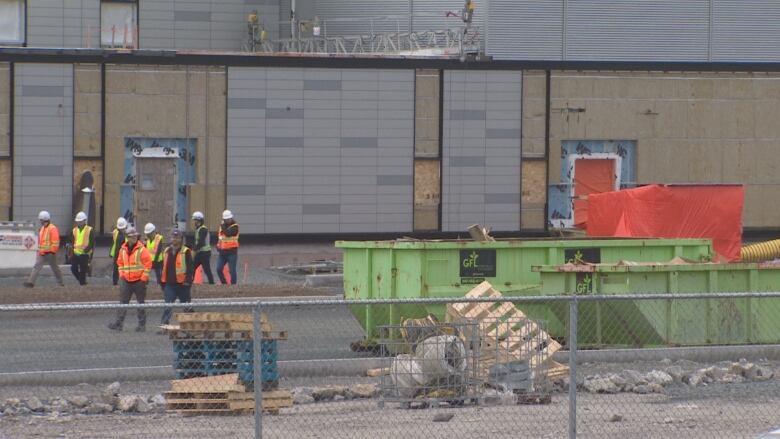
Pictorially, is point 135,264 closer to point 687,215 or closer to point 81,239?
point 81,239

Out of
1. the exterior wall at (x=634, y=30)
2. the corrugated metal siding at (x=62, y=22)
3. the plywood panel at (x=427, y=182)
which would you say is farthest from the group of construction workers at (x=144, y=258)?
the corrugated metal siding at (x=62, y=22)

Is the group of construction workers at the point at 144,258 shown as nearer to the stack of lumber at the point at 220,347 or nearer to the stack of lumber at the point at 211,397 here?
the stack of lumber at the point at 220,347

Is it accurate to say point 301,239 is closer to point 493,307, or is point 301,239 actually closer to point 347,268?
point 347,268

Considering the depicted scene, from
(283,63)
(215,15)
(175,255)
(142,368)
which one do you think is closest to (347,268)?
(175,255)

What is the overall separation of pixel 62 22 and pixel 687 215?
25044 mm

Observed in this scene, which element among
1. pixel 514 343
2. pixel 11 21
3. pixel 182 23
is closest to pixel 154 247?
pixel 514 343

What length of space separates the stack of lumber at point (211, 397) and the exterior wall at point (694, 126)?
2473 centimetres

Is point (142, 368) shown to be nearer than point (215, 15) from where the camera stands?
Yes

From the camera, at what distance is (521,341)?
15.3 metres

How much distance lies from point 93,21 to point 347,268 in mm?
25865

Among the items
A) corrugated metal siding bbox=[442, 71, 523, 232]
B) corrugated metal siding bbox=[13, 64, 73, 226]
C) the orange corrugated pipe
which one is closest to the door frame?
corrugated metal siding bbox=[442, 71, 523, 232]

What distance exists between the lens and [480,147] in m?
37.0

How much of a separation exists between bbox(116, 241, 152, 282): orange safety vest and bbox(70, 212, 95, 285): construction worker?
682 cm

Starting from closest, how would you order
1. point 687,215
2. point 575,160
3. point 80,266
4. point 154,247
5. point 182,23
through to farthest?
1. point 154,247
2. point 687,215
3. point 80,266
4. point 575,160
5. point 182,23
